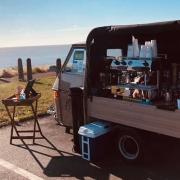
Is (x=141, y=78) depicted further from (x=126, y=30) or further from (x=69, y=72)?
(x=69, y=72)

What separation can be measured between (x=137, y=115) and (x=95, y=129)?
32.9 inches

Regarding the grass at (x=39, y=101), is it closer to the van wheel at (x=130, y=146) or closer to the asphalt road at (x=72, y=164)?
the asphalt road at (x=72, y=164)

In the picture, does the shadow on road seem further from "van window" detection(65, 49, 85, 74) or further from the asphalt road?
"van window" detection(65, 49, 85, 74)

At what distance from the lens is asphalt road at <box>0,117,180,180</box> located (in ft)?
19.1

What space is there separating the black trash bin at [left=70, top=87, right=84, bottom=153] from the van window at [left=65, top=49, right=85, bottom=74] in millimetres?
902

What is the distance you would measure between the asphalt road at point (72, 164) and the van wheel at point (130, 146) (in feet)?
0.38

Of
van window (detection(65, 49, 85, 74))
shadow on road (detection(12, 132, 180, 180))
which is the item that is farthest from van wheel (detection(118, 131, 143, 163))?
van window (detection(65, 49, 85, 74))

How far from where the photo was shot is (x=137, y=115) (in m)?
5.82

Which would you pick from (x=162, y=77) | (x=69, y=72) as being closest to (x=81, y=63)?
(x=69, y=72)

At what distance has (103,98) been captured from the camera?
6.28 metres

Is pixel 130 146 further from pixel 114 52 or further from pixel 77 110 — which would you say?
pixel 114 52

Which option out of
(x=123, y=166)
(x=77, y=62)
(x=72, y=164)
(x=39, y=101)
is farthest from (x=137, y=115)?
(x=39, y=101)

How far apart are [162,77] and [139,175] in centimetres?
164

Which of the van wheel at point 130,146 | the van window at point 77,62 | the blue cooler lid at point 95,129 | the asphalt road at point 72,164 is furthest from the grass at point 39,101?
the van wheel at point 130,146
